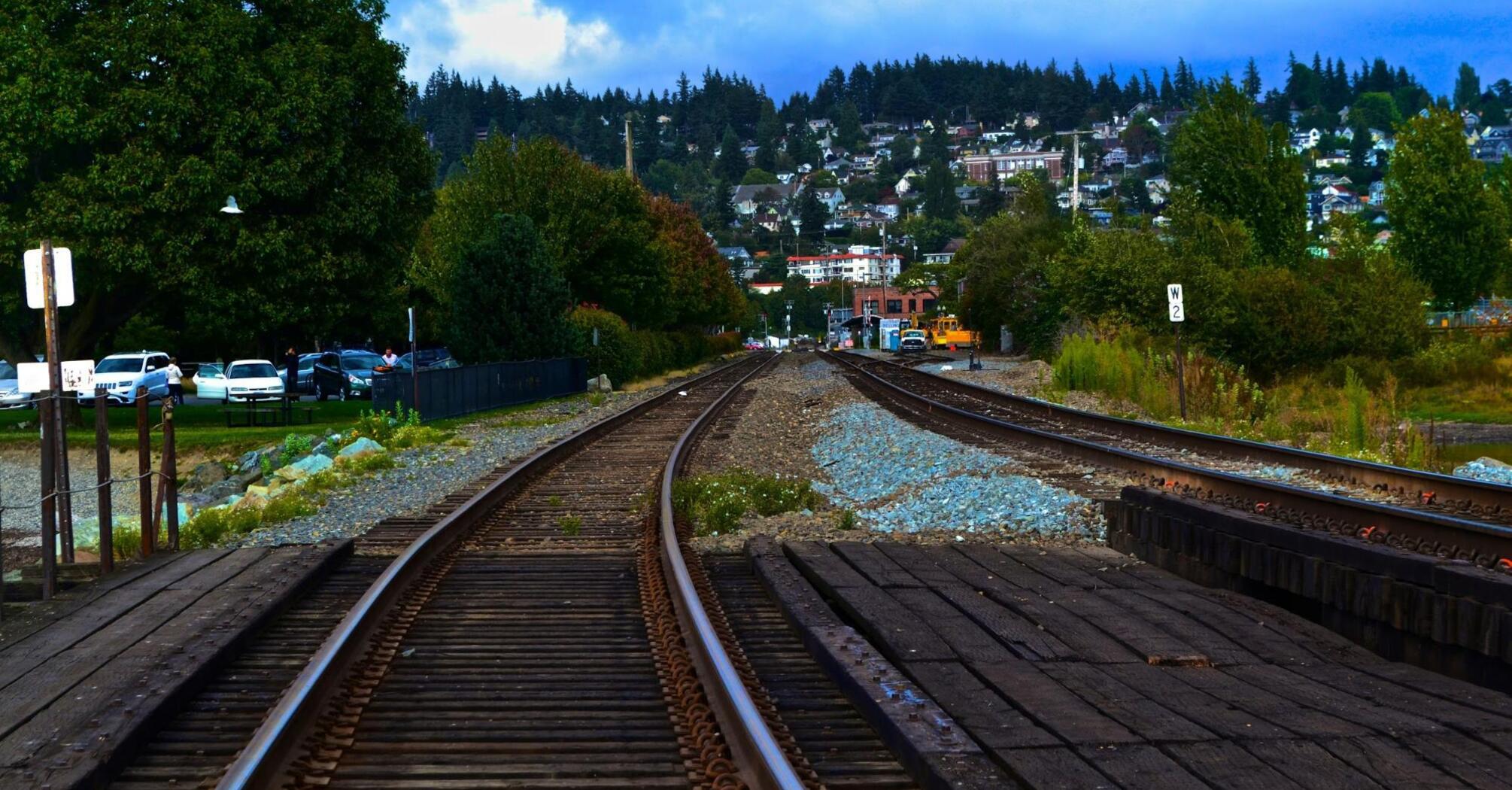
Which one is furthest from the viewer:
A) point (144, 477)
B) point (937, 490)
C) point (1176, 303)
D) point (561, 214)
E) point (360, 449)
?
point (561, 214)

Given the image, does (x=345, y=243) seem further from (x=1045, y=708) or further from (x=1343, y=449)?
(x=1045, y=708)

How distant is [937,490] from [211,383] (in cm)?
3822

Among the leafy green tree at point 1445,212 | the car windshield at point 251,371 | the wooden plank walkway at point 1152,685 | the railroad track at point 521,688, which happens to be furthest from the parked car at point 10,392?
the leafy green tree at point 1445,212

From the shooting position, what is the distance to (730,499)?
1316 cm

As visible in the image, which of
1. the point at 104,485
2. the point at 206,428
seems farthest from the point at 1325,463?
the point at 206,428

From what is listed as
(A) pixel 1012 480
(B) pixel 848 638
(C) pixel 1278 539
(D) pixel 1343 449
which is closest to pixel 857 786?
(B) pixel 848 638

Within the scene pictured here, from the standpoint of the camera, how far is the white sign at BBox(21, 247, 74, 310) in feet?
33.9

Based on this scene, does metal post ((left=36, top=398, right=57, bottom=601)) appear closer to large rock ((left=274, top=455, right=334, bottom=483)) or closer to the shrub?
the shrub

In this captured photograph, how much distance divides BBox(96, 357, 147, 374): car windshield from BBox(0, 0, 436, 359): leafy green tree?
10455mm

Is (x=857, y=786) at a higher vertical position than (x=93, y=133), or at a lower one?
lower

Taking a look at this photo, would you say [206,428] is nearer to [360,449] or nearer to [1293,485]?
[360,449]

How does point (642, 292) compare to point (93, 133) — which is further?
point (642, 292)

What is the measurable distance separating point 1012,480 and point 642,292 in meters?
44.1

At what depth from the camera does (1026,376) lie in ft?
142
